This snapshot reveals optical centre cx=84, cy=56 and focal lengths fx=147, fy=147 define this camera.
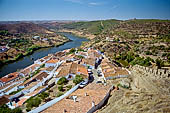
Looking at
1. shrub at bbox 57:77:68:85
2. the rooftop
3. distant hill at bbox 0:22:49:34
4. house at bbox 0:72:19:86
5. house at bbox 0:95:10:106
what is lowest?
house at bbox 0:72:19:86

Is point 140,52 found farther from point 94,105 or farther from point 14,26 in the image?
point 14,26

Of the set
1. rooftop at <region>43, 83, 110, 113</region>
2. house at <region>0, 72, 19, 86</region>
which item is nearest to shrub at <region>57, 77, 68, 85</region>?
rooftop at <region>43, 83, 110, 113</region>

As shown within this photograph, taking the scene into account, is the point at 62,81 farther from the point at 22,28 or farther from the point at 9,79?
the point at 22,28

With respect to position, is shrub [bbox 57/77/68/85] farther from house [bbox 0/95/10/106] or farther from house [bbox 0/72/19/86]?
house [bbox 0/72/19/86]

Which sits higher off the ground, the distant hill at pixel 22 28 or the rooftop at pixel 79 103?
the distant hill at pixel 22 28

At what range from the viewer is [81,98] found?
16188 millimetres

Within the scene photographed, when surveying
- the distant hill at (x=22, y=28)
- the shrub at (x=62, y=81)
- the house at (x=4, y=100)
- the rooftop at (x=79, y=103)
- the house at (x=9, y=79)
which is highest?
the distant hill at (x=22, y=28)

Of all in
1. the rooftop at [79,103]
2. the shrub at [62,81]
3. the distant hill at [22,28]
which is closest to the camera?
the rooftop at [79,103]

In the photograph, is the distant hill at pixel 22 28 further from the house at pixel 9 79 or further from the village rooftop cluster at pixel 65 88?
the village rooftop cluster at pixel 65 88

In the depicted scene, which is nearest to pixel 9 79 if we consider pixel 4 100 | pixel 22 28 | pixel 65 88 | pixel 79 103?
pixel 4 100

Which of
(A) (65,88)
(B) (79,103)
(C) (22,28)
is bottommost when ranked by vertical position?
(A) (65,88)

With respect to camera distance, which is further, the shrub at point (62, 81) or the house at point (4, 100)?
the shrub at point (62, 81)

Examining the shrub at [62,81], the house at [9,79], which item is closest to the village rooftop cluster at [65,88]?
the house at [9,79]

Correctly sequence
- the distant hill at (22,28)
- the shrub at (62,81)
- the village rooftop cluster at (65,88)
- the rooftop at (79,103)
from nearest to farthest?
the rooftop at (79,103)
the village rooftop cluster at (65,88)
the shrub at (62,81)
the distant hill at (22,28)
